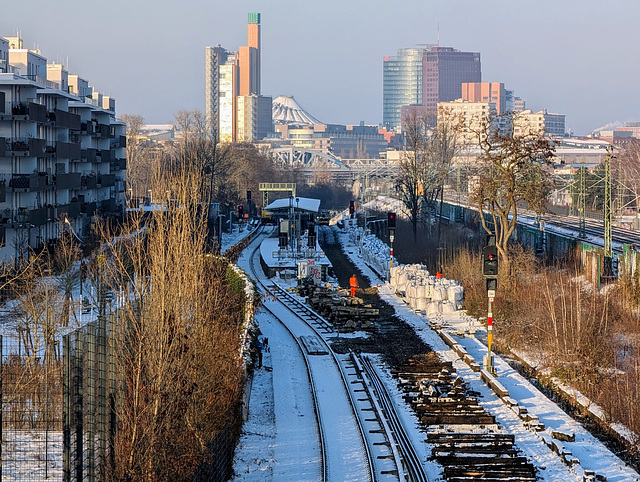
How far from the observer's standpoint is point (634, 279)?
82.0 feet

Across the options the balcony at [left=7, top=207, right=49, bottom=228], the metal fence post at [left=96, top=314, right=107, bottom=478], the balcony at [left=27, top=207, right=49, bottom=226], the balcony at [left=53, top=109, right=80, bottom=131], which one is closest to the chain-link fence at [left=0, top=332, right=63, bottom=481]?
the metal fence post at [left=96, top=314, right=107, bottom=478]

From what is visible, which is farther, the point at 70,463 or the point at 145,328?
the point at 145,328

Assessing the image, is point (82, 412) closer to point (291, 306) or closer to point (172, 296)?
point (172, 296)

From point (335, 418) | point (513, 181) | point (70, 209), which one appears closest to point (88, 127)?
point (70, 209)

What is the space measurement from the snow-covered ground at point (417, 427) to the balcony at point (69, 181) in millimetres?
24026

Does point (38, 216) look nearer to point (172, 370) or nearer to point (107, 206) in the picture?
point (107, 206)

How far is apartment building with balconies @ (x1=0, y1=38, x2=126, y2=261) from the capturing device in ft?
123

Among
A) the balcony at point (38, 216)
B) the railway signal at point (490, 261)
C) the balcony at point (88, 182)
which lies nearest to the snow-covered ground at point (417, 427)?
Result: the railway signal at point (490, 261)

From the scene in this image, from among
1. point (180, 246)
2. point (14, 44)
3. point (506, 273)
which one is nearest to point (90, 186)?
point (14, 44)

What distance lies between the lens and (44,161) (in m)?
42.8

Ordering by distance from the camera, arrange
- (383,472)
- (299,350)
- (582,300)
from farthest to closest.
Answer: (582,300) < (299,350) < (383,472)

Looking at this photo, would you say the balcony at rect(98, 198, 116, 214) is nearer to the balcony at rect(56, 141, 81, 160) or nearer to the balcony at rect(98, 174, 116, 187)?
the balcony at rect(98, 174, 116, 187)

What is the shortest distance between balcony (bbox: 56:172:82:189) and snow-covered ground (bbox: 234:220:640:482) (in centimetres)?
2403

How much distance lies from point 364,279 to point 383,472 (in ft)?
79.1
